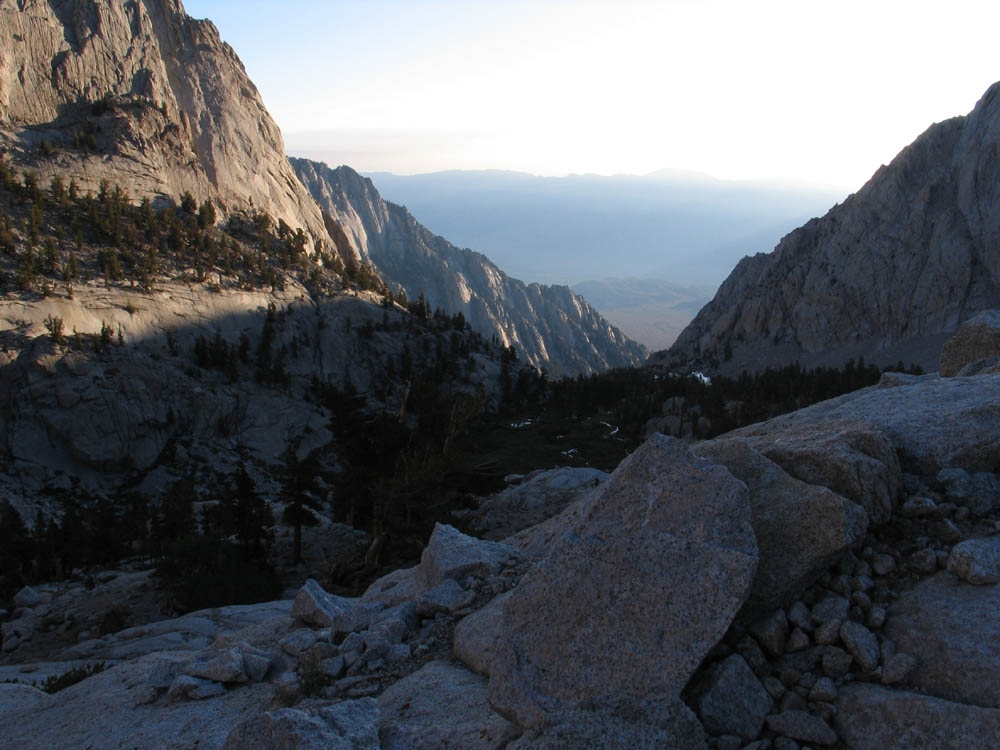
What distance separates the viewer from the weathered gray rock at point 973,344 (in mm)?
13578

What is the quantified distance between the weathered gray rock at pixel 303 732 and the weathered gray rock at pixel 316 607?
12.0 ft

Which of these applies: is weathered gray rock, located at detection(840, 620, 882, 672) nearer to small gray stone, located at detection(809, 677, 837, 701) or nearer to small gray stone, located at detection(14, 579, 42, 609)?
small gray stone, located at detection(809, 677, 837, 701)

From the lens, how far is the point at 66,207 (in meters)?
60.7

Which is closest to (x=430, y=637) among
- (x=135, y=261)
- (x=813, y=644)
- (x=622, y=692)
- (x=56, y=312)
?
(x=622, y=692)

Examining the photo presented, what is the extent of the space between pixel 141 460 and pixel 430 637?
4838cm

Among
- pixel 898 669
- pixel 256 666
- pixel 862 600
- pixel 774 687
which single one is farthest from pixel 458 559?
pixel 898 669

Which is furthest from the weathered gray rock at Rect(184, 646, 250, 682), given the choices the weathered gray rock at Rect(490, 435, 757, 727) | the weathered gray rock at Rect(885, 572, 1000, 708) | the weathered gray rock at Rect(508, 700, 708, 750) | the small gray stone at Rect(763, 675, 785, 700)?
the weathered gray rock at Rect(885, 572, 1000, 708)

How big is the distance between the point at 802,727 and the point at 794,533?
2012 mm

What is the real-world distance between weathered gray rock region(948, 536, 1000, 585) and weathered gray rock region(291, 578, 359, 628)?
7.80 m

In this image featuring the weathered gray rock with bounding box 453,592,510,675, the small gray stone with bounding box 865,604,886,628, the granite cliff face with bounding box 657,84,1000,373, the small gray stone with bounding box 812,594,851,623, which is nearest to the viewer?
the small gray stone with bounding box 865,604,886,628

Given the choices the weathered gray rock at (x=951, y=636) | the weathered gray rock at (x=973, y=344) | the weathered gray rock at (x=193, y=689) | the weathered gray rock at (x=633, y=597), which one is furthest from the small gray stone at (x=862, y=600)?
the weathered gray rock at (x=973, y=344)

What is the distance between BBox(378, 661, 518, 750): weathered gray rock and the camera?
533 centimetres

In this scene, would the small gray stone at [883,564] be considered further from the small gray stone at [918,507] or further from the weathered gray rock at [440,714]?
the weathered gray rock at [440,714]

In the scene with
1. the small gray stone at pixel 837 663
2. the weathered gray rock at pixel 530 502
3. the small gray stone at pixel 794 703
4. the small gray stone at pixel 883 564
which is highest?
the small gray stone at pixel 883 564
